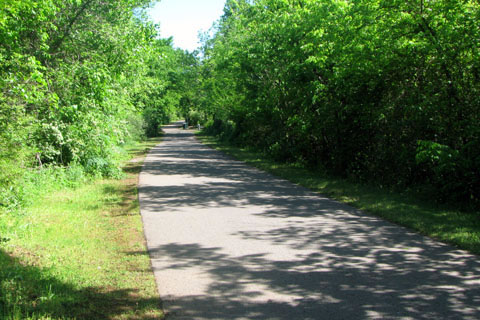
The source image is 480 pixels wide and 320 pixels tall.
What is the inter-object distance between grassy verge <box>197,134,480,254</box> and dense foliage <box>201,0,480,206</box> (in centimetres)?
70

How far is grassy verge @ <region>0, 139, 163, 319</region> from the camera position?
15.4 feet

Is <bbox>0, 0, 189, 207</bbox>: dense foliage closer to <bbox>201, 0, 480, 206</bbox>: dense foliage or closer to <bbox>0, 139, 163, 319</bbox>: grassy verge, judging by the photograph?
<bbox>0, 139, 163, 319</bbox>: grassy verge

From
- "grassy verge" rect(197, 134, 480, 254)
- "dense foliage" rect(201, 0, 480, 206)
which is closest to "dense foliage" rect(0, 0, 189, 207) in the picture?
"dense foliage" rect(201, 0, 480, 206)

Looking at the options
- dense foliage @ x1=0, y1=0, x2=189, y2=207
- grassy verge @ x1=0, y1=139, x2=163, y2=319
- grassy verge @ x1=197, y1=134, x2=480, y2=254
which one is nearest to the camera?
grassy verge @ x1=0, y1=139, x2=163, y2=319

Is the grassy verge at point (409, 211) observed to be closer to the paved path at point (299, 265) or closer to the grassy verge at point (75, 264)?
the paved path at point (299, 265)

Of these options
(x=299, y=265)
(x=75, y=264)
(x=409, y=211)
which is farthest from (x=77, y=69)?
(x=409, y=211)

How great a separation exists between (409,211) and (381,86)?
4.87 metres

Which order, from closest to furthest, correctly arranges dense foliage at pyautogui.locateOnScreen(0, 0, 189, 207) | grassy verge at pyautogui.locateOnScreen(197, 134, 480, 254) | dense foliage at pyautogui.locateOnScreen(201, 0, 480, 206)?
grassy verge at pyautogui.locateOnScreen(197, 134, 480, 254) < dense foliage at pyautogui.locateOnScreen(201, 0, 480, 206) < dense foliage at pyautogui.locateOnScreen(0, 0, 189, 207)

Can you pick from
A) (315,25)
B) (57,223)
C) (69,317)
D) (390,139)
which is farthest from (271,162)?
(69,317)

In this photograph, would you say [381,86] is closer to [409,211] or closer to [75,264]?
[409,211]

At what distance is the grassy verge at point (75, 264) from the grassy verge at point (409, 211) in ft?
16.3

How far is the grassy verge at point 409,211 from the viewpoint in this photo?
7.54 m

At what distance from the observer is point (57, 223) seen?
334 inches

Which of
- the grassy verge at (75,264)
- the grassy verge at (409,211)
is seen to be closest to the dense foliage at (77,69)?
the grassy verge at (75,264)
